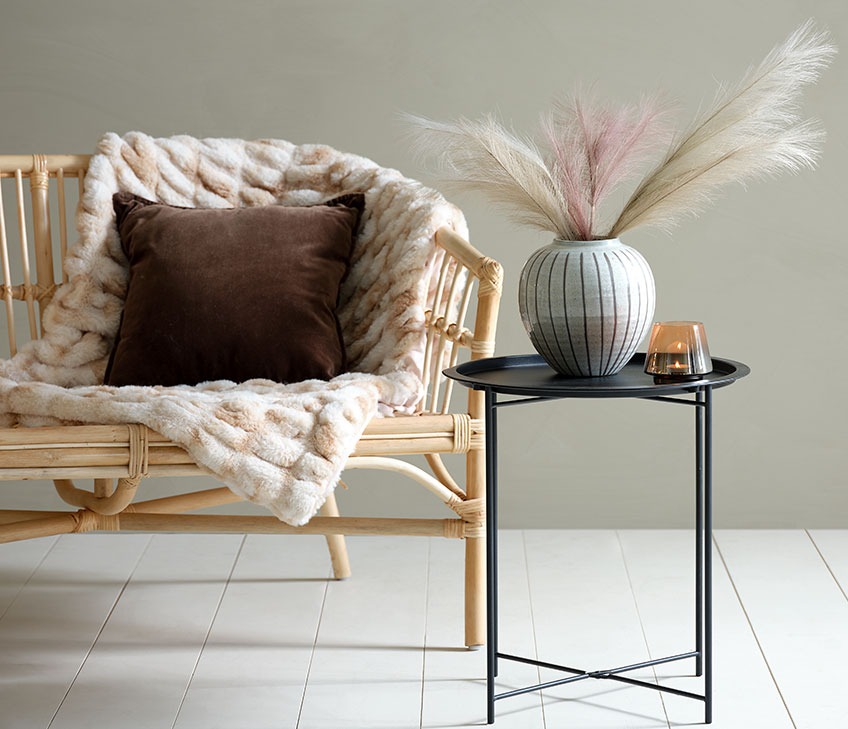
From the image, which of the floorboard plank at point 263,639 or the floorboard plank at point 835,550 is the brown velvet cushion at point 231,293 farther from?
the floorboard plank at point 835,550

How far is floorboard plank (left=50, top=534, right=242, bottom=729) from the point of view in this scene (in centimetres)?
176

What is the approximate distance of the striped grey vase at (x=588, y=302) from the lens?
1.62 meters

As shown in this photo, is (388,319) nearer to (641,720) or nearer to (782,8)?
(641,720)

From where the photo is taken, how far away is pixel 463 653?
1.95 m

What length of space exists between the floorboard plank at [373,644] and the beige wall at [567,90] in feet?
1.18

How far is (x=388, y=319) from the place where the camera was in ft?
6.63

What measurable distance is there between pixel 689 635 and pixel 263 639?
748mm

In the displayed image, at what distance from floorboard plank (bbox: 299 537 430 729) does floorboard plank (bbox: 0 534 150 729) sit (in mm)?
413

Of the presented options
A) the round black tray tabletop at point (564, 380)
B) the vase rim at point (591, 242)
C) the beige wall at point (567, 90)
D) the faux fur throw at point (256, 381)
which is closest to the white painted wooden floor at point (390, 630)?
the beige wall at point (567, 90)

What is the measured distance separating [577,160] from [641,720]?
0.83 meters

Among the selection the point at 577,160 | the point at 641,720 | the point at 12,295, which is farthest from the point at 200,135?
the point at 641,720

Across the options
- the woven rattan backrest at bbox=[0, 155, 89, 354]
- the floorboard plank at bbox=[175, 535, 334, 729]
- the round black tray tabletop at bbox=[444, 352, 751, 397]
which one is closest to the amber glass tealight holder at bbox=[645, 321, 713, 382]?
the round black tray tabletop at bbox=[444, 352, 751, 397]

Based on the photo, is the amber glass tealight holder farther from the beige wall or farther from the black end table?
the beige wall

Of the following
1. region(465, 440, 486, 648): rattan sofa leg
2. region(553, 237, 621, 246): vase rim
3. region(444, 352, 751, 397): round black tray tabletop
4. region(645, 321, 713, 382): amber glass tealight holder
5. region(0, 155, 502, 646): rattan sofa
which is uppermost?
region(553, 237, 621, 246): vase rim
